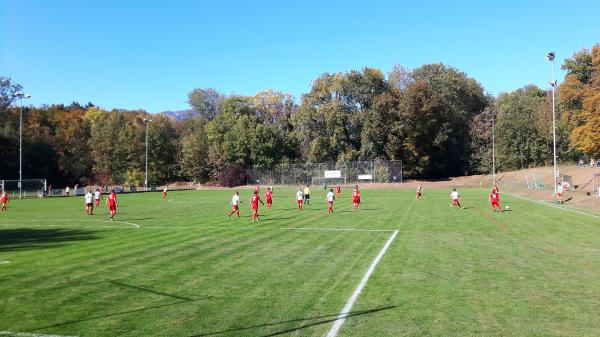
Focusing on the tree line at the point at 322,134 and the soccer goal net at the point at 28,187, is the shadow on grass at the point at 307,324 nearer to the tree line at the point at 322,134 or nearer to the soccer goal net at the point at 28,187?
the soccer goal net at the point at 28,187

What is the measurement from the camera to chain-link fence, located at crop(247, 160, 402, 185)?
81.2 metres

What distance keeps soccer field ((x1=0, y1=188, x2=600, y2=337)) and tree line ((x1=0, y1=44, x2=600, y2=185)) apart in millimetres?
66715

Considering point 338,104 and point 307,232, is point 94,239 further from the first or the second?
point 338,104

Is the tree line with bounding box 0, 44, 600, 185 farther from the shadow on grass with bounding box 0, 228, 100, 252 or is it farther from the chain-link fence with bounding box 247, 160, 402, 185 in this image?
the shadow on grass with bounding box 0, 228, 100, 252

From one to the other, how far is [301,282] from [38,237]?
13.9 m

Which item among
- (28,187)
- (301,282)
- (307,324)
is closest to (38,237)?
(301,282)

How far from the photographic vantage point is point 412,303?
855cm

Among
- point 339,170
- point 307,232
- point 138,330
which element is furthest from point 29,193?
point 138,330

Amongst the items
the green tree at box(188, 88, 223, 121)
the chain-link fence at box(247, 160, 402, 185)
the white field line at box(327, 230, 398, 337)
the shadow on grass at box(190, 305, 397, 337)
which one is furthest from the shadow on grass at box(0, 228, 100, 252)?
the green tree at box(188, 88, 223, 121)

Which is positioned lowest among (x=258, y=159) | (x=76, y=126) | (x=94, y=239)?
(x=94, y=239)

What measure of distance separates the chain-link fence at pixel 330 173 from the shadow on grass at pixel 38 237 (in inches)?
2420

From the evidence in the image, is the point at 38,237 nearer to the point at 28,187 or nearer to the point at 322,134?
the point at 28,187

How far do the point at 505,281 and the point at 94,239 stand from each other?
48.5ft

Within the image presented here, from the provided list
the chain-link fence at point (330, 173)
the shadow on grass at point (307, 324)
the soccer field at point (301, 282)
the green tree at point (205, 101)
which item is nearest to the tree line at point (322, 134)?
the chain-link fence at point (330, 173)
